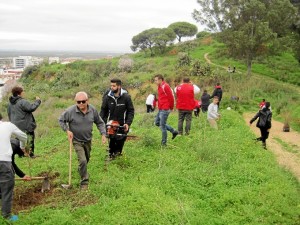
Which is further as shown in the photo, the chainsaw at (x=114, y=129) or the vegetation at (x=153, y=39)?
the vegetation at (x=153, y=39)

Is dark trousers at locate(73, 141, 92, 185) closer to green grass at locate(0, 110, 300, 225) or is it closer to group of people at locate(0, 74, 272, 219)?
group of people at locate(0, 74, 272, 219)

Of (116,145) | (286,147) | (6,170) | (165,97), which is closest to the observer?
(6,170)

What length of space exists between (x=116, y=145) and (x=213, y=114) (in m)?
4.88

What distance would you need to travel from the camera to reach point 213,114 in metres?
12.5

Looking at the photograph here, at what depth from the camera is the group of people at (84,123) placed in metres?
5.79

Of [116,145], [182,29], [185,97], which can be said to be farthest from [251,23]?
[182,29]

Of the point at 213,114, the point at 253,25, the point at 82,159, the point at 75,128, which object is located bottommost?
the point at 82,159

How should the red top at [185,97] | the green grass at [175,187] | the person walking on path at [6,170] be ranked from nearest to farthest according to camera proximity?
1. the person walking on path at [6,170]
2. the green grass at [175,187]
3. the red top at [185,97]

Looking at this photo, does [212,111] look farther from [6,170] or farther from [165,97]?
[6,170]

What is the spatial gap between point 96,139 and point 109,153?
10.9 feet

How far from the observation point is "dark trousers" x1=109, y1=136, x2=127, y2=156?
850cm

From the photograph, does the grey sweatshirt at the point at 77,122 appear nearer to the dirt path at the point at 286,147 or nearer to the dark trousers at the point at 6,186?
the dark trousers at the point at 6,186

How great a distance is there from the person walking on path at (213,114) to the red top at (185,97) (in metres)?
1.63

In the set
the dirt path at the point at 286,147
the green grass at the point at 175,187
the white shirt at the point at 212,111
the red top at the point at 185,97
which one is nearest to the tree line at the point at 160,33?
the dirt path at the point at 286,147
